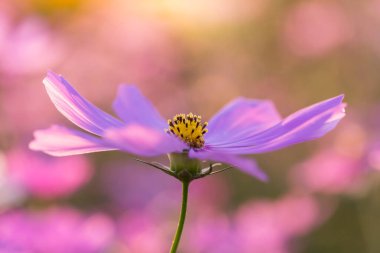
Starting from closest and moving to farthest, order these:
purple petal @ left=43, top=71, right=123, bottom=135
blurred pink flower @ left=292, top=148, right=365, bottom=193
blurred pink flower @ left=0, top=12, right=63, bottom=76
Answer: purple petal @ left=43, top=71, right=123, bottom=135 < blurred pink flower @ left=292, top=148, right=365, bottom=193 < blurred pink flower @ left=0, top=12, right=63, bottom=76

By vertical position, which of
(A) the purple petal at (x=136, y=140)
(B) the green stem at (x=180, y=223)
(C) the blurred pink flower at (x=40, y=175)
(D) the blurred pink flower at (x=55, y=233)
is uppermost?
(C) the blurred pink flower at (x=40, y=175)

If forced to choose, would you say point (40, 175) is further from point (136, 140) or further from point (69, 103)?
point (136, 140)

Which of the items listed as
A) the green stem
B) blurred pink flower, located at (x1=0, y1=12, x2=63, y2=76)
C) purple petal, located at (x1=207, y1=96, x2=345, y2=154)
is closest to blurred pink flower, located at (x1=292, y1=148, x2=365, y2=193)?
blurred pink flower, located at (x1=0, y1=12, x2=63, y2=76)

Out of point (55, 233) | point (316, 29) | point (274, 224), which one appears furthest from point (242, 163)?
point (316, 29)

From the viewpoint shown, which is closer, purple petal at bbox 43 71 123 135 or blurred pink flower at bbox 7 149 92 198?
purple petal at bbox 43 71 123 135

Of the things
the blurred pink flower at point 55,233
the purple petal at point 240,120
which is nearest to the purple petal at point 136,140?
the purple petal at point 240,120

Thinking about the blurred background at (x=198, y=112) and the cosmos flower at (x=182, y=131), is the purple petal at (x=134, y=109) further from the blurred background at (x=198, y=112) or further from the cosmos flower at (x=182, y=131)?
the blurred background at (x=198, y=112)

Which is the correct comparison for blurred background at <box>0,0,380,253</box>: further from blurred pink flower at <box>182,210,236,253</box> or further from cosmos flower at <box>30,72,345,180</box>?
cosmos flower at <box>30,72,345,180</box>

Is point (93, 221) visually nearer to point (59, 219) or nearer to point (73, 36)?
point (59, 219)
